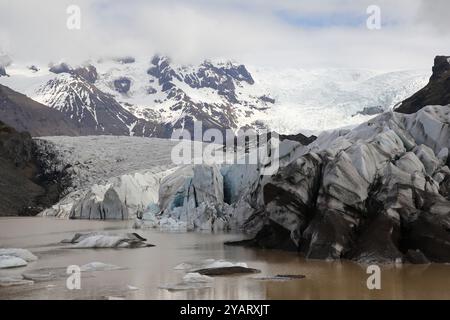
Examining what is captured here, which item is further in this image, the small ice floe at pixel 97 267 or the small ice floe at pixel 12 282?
the small ice floe at pixel 97 267

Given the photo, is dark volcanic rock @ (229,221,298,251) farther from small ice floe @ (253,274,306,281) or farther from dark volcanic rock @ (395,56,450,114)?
dark volcanic rock @ (395,56,450,114)

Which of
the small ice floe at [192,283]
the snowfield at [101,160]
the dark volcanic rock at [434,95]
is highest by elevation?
the dark volcanic rock at [434,95]

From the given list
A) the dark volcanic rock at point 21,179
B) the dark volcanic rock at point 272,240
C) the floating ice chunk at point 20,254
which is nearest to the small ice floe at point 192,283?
the floating ice chunk at point 20,254

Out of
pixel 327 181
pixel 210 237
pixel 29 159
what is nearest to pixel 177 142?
pixel 29 159

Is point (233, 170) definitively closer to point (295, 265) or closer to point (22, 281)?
point (295, 265)

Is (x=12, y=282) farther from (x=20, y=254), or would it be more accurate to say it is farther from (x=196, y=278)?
(x=20, y=254)

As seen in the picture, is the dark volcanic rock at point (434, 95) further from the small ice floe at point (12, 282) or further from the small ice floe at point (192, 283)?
the small ice floe at point (12, 282)

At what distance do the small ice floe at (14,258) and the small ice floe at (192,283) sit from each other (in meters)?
5.30

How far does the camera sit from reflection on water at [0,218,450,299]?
43.8 ft

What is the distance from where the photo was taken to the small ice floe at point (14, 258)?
17.8 meters

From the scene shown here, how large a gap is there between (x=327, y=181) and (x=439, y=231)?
11.8ft

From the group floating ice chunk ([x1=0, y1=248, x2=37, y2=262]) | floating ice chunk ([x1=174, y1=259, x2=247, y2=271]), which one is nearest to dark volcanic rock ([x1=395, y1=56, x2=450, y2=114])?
floating ice chunk ([x1=174, y1=259, x2=247, y2=271])
